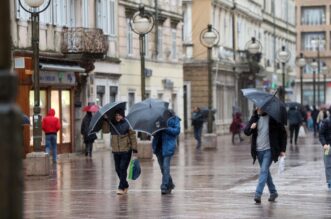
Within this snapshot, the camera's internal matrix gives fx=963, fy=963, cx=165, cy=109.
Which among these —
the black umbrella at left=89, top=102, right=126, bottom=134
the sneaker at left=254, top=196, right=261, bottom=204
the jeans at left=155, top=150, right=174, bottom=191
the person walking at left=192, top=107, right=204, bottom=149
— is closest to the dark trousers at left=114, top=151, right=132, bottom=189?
the jeans at left=155, top=150, right=174, bottom=191

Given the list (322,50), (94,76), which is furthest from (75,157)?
(322,50)

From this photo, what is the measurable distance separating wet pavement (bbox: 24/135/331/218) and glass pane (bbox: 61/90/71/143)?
8.05 meters

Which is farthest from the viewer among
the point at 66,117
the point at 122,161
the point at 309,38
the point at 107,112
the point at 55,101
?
the point at 309,38

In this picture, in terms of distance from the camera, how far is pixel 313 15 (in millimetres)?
126000

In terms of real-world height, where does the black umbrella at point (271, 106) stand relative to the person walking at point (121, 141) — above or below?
above

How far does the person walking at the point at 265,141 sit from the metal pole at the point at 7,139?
11898mm

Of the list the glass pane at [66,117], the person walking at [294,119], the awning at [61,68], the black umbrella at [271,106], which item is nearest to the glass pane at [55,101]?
the glass pane at [66,117]

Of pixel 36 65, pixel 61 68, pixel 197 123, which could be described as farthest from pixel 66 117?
pixel 36 65

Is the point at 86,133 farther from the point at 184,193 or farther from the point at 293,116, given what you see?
the point at 184,193

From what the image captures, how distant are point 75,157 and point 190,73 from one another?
26.3 m

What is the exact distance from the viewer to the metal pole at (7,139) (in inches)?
156

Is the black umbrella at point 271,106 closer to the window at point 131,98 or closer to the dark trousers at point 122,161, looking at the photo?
the dark trousers at point 122,161

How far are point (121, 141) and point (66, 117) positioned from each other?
20487 millimetres

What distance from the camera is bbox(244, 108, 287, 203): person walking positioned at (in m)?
15.8
